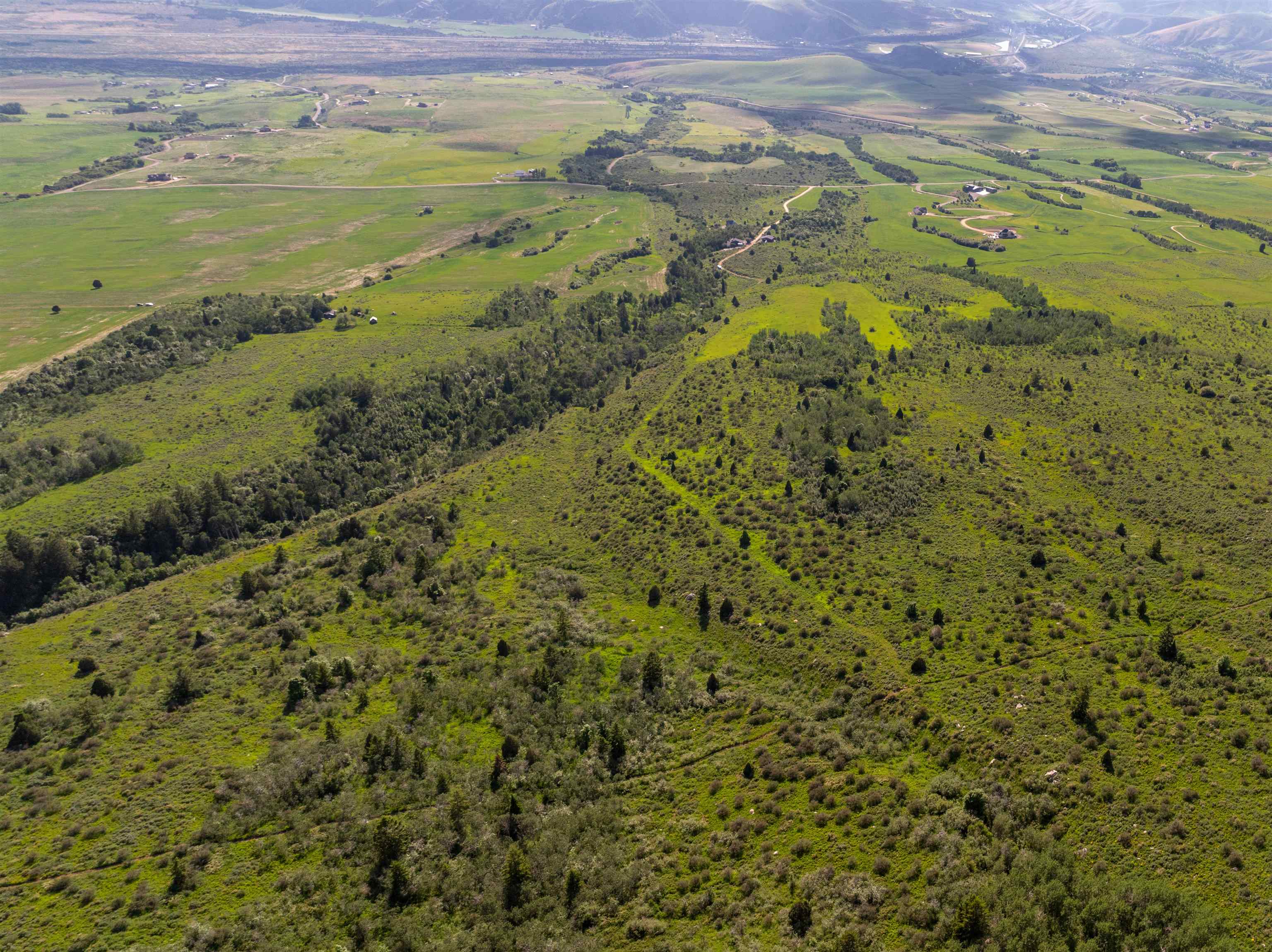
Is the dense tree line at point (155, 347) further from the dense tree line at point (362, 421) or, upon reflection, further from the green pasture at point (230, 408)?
the green pasture at point (230, 408)

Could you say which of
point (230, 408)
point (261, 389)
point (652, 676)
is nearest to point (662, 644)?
point (652, 676)

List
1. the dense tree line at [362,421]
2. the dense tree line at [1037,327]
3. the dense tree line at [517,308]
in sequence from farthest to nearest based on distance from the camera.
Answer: the dense tree line at [517,308] → the dense tree line at [1037,327] → the dense tree line at [362,421]

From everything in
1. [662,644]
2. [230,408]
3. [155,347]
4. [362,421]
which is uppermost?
[155,347]

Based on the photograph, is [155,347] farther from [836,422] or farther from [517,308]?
[836,422]

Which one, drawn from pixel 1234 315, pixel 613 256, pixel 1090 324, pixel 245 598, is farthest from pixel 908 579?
pixel 613 256

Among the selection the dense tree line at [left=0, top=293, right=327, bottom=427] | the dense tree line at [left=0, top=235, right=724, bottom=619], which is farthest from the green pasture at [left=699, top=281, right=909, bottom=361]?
the dense tree line at [left=0, top=293, right=327, bottom=427]

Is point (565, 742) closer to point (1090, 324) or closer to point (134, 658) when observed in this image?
point (134, 658)

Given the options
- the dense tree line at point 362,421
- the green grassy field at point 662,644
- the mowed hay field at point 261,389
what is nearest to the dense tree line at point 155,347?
the dense tree line at point 362,421

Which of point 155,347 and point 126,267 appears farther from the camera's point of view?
point 126,267

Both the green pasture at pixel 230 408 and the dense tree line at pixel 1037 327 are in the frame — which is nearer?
the green pasture at pixel 230 408

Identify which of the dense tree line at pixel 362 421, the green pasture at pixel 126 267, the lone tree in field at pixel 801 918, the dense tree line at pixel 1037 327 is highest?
the green pasture at pixel 126 267
